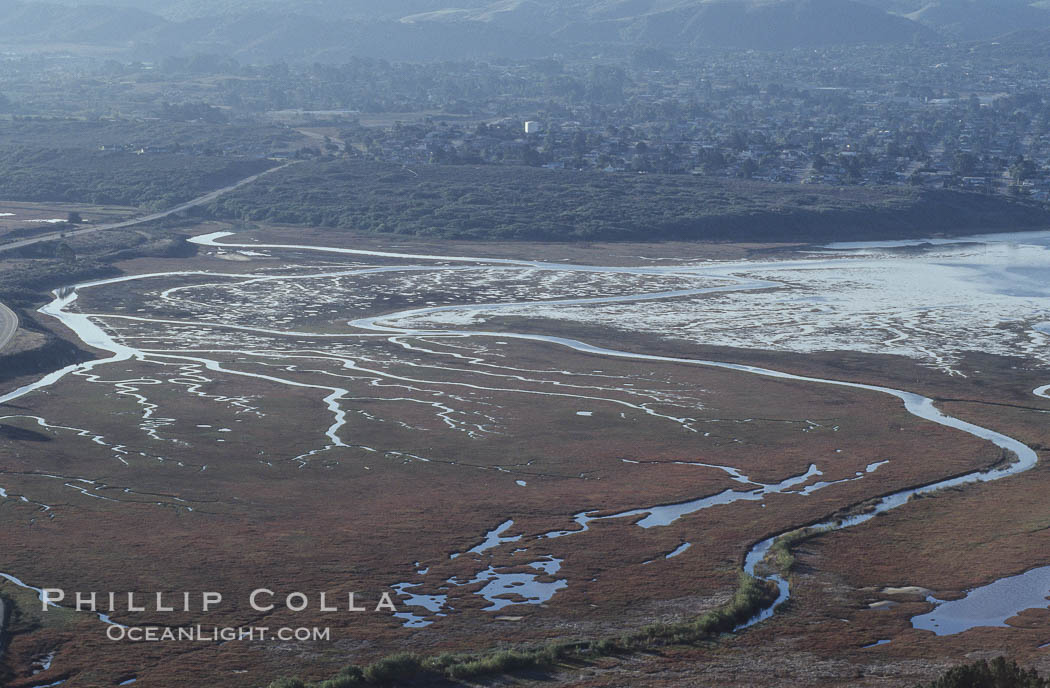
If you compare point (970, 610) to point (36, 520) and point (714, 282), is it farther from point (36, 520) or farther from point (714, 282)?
point (714, 282)

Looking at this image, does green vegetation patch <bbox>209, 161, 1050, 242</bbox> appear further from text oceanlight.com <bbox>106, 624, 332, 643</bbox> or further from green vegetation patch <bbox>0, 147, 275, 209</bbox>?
text oceanlight.com <bbox>106, 624, 332, 643</bbox>

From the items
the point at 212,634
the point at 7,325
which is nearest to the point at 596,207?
the point at 7,325

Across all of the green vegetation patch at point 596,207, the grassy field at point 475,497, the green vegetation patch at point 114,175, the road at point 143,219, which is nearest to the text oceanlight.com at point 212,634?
the grassy field at point 475,497

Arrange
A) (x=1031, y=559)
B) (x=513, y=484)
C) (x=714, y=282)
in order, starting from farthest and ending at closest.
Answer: (x=714, y=282) < (x=513, y=484) < (x=1031, y=559)

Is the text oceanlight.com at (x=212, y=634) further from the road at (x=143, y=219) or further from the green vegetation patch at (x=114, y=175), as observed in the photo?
the green vegetation patch at (x=114, y=175)

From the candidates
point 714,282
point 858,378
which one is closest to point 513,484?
point 858,378

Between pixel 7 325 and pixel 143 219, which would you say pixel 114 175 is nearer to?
pixel 143 219
